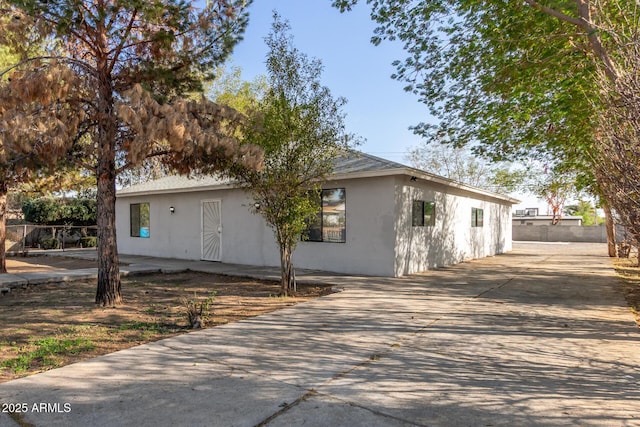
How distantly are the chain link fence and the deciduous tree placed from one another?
13.9 m

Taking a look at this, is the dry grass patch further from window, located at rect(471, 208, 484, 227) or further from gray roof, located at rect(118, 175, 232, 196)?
window, located at rect(471, 208, 484, 227)

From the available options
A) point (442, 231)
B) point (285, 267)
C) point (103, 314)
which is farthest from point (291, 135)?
point (442, 231)

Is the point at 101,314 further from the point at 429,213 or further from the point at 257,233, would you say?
the point at 429,213

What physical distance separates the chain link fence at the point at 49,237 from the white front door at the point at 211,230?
7968 millimetres

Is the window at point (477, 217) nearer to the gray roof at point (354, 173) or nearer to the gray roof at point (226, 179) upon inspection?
the gray roof at point (354, 173)

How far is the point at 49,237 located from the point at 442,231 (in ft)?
65.0

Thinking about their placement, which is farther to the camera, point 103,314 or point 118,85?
point 118,85

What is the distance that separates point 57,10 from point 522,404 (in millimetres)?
7639

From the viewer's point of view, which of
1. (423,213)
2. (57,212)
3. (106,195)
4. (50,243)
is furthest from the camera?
(57,212)

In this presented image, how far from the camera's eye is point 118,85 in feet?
22.6

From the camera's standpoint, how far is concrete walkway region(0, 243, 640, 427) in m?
2.93

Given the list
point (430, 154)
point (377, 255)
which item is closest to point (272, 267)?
point (377, 255)

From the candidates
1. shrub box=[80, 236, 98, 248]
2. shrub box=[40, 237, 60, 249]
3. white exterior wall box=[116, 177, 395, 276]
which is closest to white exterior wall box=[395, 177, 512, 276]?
white exterior wall box=[116, 177, 395, 276]

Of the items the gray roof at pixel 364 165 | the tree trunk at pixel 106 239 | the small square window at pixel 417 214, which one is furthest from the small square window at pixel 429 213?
the tree trunk at pixel 106 239
